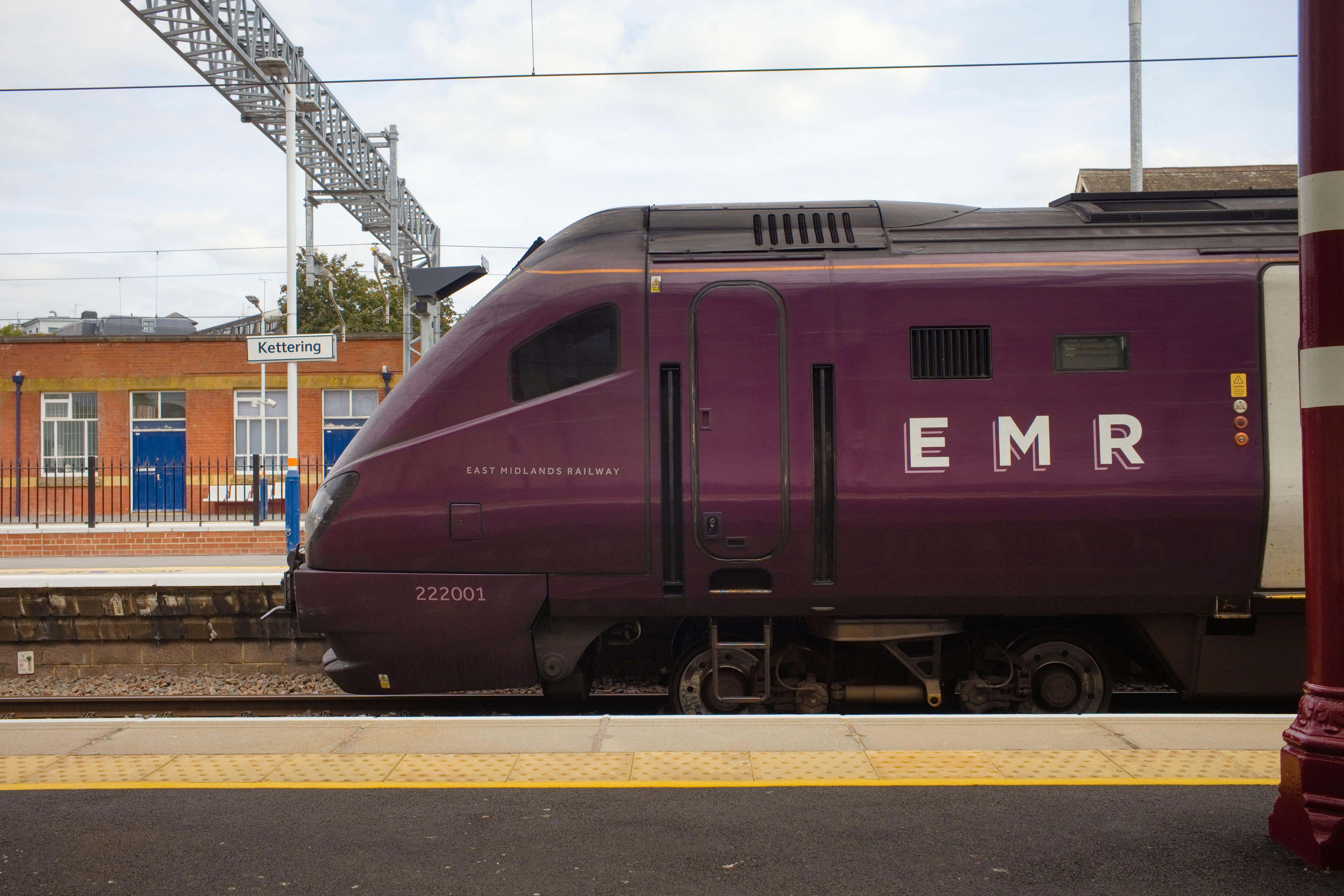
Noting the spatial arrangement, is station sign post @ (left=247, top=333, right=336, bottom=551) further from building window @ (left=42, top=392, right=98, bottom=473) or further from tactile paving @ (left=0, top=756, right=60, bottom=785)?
building window @ (left=42, top=392, right=98, bottom=473)

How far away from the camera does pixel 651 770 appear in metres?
4.87

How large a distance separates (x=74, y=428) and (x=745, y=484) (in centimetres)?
2716

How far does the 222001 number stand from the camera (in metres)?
6.10

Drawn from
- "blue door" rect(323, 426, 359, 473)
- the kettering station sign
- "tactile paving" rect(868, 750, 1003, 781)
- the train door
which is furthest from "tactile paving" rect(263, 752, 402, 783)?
"blue door" rect(323, 426, 359, 473)

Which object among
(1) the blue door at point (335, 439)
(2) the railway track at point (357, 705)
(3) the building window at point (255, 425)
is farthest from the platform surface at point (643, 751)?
(3) the building window at point (255, 425)

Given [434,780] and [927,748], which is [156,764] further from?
[927,748]

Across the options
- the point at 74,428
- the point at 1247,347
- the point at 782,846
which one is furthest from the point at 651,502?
the point at 74,428

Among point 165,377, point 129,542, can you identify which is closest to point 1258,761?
point 129,542

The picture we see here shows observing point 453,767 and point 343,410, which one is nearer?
point 453,767

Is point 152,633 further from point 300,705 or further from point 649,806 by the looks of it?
point 649,806

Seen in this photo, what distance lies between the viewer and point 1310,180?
3.80 metres

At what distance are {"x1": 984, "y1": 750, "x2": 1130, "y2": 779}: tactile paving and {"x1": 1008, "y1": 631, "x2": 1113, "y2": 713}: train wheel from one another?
132 cm

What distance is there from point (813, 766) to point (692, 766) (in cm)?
55

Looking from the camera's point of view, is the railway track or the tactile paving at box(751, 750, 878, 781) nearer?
the tactile paving at box(751, 750, 878, 781)
